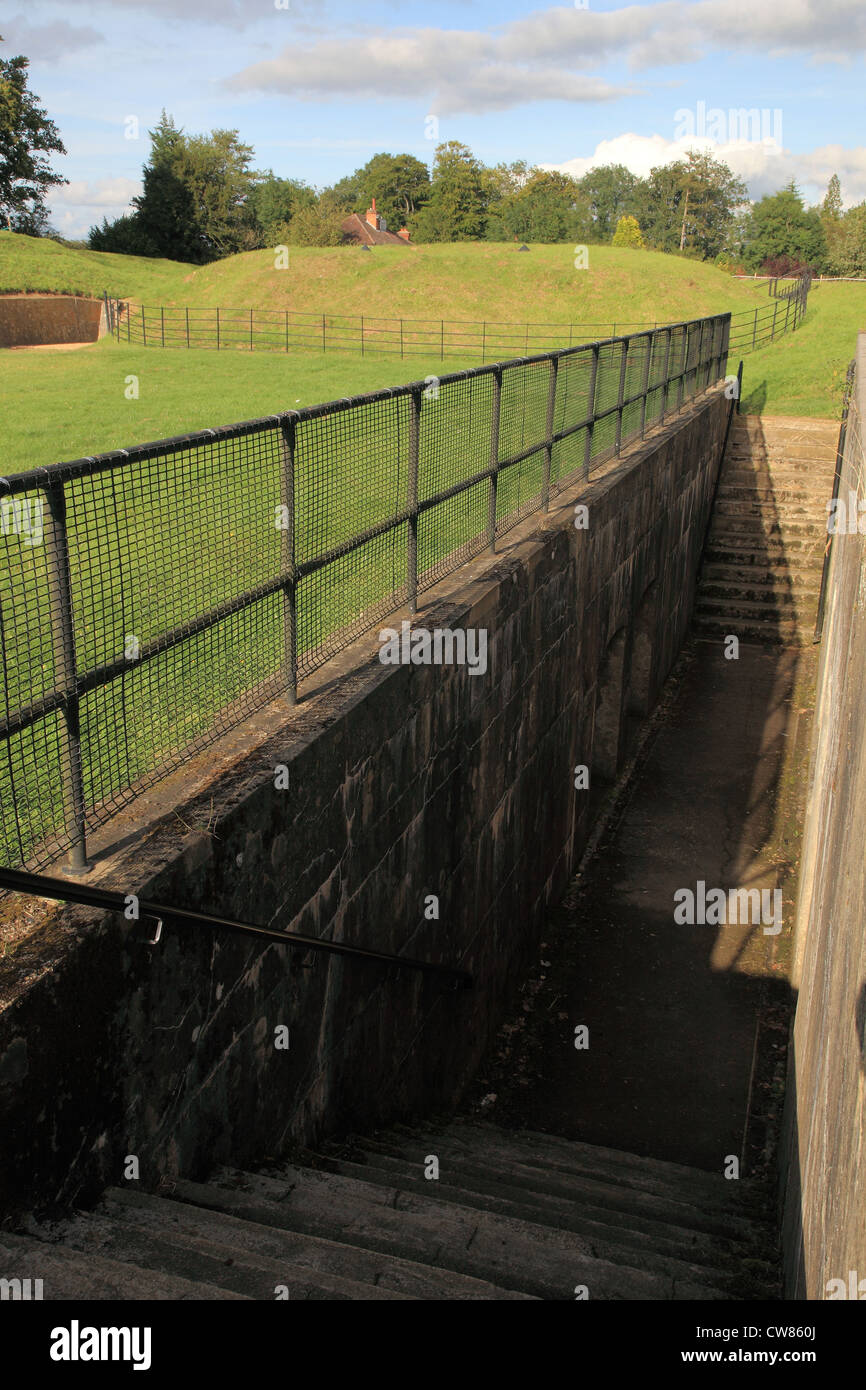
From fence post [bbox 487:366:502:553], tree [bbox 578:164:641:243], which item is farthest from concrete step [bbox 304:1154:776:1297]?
tree [bbox 578:164:641:243]

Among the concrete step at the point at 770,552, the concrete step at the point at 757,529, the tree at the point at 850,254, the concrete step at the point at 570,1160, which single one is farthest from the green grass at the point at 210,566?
the tree at the point at 850,254

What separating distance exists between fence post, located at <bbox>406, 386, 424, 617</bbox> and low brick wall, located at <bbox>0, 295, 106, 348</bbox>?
37.5 meters

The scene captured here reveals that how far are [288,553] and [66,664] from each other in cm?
155

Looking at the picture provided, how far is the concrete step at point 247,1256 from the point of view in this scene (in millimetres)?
2990

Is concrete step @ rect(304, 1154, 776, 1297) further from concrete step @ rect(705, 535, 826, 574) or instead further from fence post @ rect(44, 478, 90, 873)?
concrete step @ rect(705, 535, 826, 574)

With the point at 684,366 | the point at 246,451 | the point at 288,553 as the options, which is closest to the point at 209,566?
the point at 288,553

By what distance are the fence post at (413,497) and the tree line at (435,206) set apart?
56267 mm

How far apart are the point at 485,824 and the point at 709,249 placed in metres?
123

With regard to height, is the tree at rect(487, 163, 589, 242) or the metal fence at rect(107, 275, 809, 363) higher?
the tree at rect(487, 163, 589, 242)

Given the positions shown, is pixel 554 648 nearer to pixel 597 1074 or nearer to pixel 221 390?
pixel 597 1074

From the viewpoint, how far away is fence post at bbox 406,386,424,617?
5.99 metres

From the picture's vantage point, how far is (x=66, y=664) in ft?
11.0

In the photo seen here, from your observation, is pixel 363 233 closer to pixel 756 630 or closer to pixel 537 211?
pixel 537 211

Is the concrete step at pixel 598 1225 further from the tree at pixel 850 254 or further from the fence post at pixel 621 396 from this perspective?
the tree at pixel 850 254
